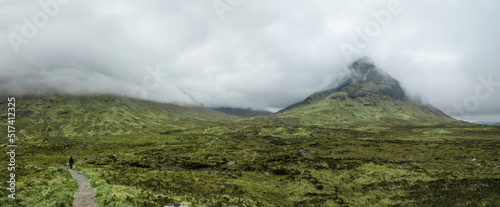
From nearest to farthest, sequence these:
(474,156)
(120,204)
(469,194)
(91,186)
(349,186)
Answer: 1. (120,204)
2. (91,186)
3. (469,194)
4. (349,186)
5. (474,156)

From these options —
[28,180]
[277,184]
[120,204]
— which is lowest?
[277,184]

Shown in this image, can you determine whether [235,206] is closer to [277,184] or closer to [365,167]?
[277,184]

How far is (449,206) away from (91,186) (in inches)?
1839

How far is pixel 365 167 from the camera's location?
5097cm

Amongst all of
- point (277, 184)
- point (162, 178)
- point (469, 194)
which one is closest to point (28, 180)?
point (162, 178)

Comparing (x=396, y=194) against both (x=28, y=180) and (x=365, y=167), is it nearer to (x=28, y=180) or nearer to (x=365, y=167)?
(x=365, y=167)

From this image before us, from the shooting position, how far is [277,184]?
41.4 meters

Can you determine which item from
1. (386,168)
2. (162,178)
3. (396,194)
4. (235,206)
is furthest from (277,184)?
(386,168)

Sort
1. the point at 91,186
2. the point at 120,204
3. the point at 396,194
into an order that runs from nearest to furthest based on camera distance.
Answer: the point at 120,204 < the point at 91,186 < the point at 396,194

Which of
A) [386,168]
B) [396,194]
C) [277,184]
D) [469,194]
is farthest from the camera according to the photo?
[386,168]

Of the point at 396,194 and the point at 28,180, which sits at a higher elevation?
the point at 28,180

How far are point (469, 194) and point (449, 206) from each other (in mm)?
7446

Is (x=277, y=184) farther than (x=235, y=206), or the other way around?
(x=277, y=184)

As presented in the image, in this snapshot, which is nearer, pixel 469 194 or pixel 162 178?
pixel 469 194
